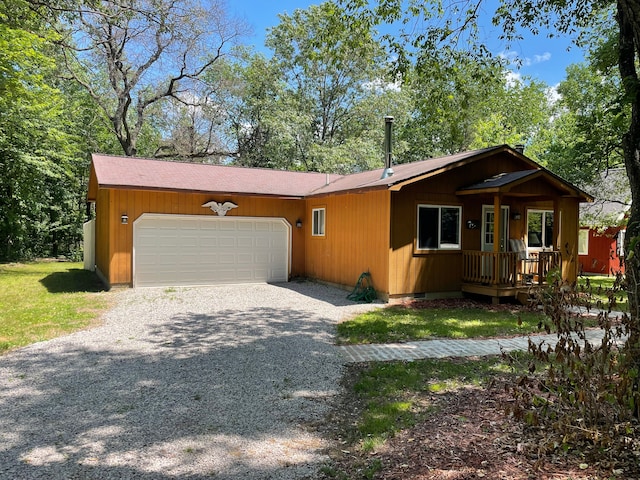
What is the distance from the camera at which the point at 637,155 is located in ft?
12.4

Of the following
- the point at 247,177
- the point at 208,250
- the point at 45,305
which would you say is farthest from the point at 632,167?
the point at 247,177

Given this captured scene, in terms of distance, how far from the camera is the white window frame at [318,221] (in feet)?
42.3

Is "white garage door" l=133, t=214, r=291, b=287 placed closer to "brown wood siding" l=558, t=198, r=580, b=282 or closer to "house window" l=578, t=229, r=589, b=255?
"brown wood siding" l=558, t=198, r=580, b=282

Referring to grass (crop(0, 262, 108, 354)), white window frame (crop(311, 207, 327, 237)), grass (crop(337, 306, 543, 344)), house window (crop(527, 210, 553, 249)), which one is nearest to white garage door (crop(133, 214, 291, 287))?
white window frame (crop(311, 207, 327, 237))

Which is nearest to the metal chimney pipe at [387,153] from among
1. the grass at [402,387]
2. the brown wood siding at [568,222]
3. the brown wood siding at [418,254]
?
the brown wood siding at [418,254]

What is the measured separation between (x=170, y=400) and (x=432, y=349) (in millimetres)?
3509

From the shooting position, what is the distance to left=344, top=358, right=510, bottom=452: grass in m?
3.60

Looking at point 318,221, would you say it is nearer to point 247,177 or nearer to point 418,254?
point 247,177

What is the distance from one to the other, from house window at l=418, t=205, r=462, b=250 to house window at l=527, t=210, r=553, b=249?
225 cm

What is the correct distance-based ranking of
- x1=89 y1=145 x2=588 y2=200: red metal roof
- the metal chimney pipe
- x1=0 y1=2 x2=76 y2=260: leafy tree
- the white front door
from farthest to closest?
x1=0 y1=2 x2=76 y2=260: leafy tree, the metal chimney pipe, the white front door, x1=89 y1=145 x2=588 y2=200: red metal roof

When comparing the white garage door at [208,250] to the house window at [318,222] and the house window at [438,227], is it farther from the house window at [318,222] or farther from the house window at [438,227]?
the house window at [438,227]

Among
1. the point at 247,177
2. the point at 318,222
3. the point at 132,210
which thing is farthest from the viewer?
the point at 247,177

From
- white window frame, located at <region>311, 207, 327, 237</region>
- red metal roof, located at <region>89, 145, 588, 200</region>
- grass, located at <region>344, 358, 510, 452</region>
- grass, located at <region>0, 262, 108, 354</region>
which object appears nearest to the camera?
grass, located at <region>344, 358, 510, 452</region>

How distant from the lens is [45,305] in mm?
8961
